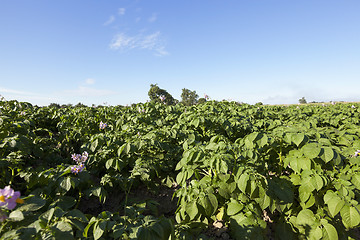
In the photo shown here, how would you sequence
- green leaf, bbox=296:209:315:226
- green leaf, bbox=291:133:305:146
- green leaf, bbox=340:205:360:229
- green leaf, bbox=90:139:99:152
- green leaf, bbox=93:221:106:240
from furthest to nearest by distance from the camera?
green leaf, bbox=90:139:99:152 → green leaf, bbox=291:133:305:146 → green leaf, bbox=296:209:315:226 → green leaf, bbox=340:205:360:229 → green leaf, bbox=93:221:106:240

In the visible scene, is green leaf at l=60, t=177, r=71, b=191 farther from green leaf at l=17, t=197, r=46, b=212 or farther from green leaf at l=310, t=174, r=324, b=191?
green leaf at l=310, t=174, r=324, b=191

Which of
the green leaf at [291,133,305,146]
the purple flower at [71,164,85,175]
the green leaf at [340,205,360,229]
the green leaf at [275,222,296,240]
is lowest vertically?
the green leaf at [275,222,296,240]

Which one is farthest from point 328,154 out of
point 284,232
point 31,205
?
point 31,205

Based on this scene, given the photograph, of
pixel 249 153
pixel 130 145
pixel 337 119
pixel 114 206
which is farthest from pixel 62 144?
pixel 337 119

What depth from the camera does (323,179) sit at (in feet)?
6.32

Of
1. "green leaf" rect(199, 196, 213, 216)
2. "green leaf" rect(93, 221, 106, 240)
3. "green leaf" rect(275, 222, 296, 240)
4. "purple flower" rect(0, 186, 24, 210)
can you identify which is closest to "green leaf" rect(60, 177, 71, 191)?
"green leaf" rect(93, 221, 106, 240)

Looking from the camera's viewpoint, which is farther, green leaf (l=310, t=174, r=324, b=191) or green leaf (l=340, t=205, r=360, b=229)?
green leaf (l=310, t=174, r=324, b=191)

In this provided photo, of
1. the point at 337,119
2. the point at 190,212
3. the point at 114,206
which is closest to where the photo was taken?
the point at 190,212

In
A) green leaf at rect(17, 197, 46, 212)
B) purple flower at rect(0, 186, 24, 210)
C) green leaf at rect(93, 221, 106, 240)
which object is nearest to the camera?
purple flower at rect(0, 186, 24, 210)

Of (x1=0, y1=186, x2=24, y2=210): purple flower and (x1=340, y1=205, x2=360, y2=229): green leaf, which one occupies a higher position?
(x1=0, y1=186, x2=24, y2=210): purple flower

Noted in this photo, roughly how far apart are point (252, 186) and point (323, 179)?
81cm

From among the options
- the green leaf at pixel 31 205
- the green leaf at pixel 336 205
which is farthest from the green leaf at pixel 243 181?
the green leaf at pixel 31 205

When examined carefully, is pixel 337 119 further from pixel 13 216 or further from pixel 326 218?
pixel 13 216

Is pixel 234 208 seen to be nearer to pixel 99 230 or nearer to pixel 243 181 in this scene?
pixel 243 181
